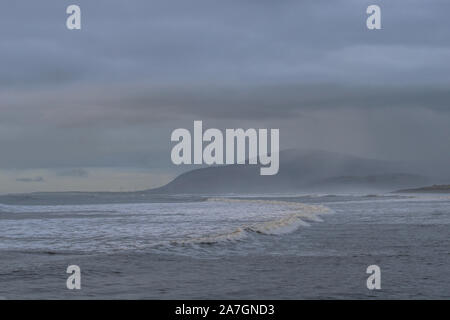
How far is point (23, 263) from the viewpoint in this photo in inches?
690

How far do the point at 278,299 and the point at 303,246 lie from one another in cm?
1037

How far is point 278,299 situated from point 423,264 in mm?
6445

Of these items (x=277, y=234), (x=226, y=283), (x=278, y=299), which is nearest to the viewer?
(x=278, y=299)

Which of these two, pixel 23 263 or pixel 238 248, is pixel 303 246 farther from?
pixel 23 263

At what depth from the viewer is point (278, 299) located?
12.2 m

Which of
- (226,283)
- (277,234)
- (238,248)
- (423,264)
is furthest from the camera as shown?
(277,234)
